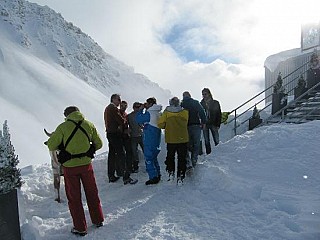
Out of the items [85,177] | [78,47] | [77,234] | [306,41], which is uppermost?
[78,47]

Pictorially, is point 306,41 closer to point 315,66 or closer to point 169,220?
point 315,66

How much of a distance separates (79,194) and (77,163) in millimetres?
413

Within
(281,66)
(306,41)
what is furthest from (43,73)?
(306,41)

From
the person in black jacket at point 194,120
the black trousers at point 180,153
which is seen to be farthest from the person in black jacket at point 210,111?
the black trousers at point 180,153

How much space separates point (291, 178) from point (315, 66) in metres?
7.95

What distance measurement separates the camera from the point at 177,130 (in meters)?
7.07

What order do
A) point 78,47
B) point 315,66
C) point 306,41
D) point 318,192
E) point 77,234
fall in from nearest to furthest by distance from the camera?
point 77,234, point 318,192, point 315,66, point 306,41, point 78,47

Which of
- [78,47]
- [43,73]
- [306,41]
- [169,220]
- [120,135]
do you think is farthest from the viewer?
[78,47]

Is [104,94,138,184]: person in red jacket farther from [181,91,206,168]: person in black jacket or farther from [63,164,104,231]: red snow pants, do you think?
[63,164,104,231]: red snow pants

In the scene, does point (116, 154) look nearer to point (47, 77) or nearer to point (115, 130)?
point (115, 130)

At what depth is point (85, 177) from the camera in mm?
5395

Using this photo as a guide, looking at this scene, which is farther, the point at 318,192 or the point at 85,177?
the point at 318,192

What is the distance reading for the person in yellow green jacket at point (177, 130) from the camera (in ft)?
23.2

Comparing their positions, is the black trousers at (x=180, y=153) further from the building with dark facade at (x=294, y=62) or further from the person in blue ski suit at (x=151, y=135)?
the building with dark facade at (x=294, y=62)
